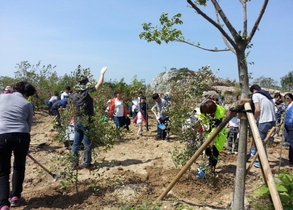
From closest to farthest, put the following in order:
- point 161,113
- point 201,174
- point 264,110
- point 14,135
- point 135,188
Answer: point 14,135 < point 135,188 < point 201,174 < point 264,110 < point 161,113

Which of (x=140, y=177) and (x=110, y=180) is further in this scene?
(x=140, y=177)

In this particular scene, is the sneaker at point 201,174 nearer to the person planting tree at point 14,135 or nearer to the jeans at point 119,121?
the person planting tree at point 14,135

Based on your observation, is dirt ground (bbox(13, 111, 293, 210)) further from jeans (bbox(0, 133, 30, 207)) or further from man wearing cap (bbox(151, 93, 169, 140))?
man wearing cap (bbox(151, 93, 169, 140))

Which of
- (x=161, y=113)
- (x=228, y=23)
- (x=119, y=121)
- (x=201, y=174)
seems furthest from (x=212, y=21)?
(x=119, y=121)

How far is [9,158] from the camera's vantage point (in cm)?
329

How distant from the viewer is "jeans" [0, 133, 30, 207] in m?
3.15

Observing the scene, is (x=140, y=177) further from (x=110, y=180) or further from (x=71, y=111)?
(x=71, y=111)

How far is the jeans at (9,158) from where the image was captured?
3146 millimetres

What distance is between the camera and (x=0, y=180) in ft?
10.4

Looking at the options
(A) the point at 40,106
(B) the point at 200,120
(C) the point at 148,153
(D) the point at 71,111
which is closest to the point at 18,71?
(A) the point at 40,106

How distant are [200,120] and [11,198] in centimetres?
310

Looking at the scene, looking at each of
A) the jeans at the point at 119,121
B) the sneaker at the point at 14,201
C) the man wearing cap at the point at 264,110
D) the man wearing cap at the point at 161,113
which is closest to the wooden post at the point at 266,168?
the man wearing cap at the point at 264,110

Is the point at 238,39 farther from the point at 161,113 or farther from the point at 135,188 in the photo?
the point at 161,113

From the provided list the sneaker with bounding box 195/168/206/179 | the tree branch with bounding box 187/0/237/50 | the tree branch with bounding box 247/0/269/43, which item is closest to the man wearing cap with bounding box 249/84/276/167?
the sneaker with bounding box 195/168/206/179
